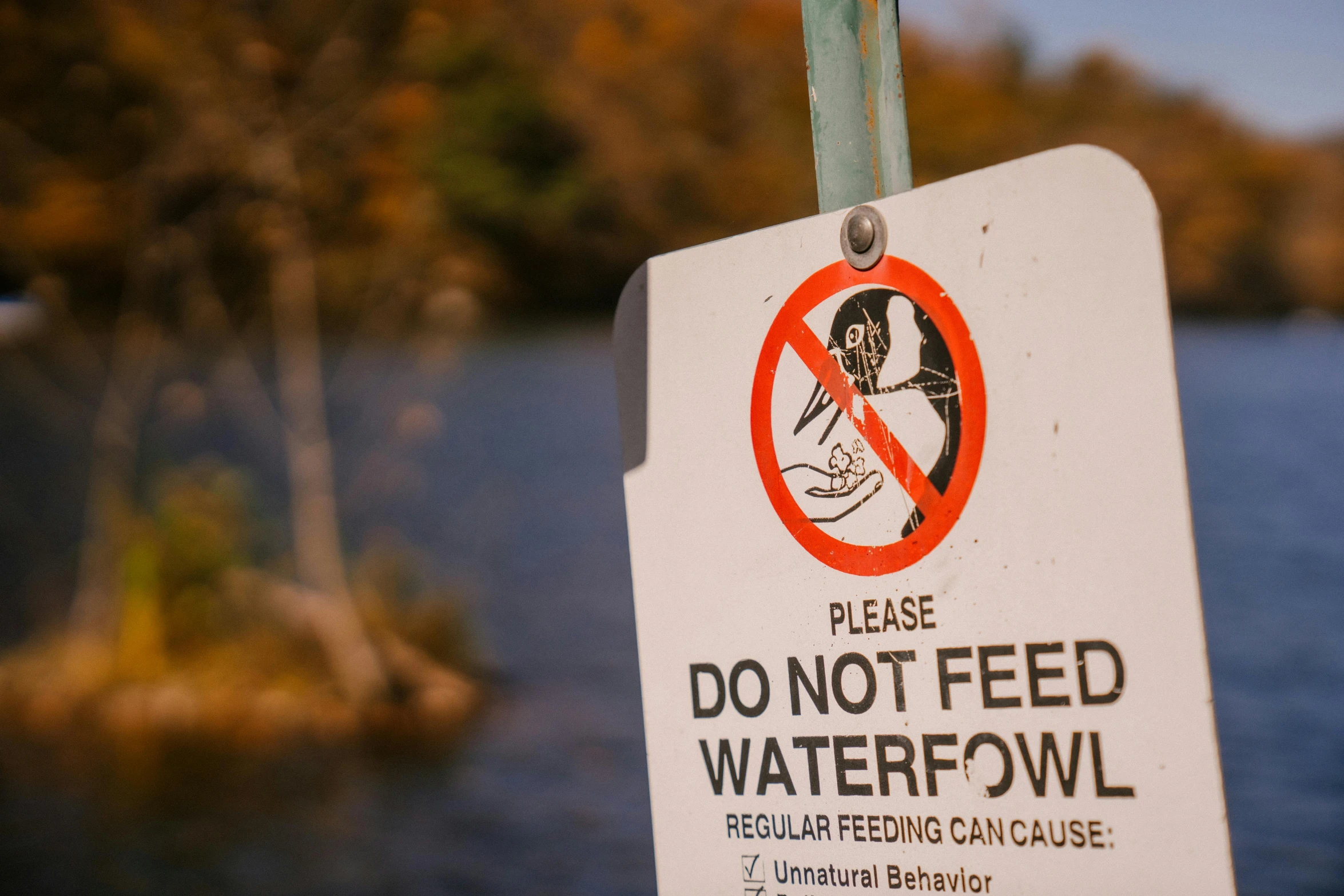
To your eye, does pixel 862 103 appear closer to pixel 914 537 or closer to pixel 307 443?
pixel 914 537

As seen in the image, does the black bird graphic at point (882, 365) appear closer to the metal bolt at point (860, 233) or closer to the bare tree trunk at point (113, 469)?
the metal bolt at point (860, 233)

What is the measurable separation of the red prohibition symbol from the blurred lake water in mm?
223

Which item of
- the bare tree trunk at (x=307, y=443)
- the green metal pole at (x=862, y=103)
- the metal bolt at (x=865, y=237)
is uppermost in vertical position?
the bare tree trunk at (x=307, y=443)

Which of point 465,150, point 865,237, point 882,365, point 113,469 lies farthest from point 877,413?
point 465,150

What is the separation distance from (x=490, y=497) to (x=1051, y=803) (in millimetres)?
16782

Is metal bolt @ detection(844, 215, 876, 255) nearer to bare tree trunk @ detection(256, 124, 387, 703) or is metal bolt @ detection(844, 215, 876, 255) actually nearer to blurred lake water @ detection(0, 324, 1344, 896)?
blurred lake water @ detection(0, 324, 1344, 896)

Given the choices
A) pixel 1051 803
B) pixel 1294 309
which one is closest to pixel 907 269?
pixel 1051 803

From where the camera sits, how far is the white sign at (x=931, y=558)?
2.56 ft

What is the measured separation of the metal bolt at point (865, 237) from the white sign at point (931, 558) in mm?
10

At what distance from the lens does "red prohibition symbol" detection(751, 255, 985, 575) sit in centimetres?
87

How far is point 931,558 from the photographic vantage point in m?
0.87

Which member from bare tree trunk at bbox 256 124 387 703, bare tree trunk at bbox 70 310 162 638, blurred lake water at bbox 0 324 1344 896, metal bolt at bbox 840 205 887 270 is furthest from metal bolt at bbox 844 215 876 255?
bare tree trunk at bbox 70 310 162 638

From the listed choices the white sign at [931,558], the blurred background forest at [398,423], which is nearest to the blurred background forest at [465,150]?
the blurred background forest at [398,423]

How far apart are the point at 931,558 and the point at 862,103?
37cm
